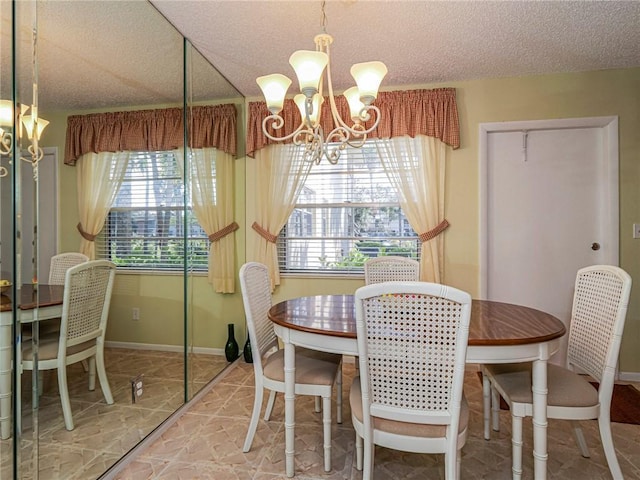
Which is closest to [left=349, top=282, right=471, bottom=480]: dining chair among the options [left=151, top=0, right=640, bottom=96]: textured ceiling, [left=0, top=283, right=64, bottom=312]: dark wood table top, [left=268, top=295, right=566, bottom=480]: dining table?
[left=268, top=295, right=566, bottom=480]: dining table

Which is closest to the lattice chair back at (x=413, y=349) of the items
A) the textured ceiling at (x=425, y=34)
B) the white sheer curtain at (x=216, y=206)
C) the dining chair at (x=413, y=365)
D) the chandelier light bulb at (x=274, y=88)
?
the dining chair at (x=413, y=365)

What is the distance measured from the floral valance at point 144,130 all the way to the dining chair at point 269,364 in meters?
0.90

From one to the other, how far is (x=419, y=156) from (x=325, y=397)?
84.6 inches

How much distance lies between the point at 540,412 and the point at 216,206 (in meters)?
2.56

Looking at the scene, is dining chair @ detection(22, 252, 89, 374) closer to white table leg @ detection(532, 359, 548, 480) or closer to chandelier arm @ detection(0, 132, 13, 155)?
chandelier arm @ detection(0, 132, 13, 155)

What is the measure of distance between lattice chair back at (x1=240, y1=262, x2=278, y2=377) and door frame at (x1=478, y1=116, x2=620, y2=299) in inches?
76.0

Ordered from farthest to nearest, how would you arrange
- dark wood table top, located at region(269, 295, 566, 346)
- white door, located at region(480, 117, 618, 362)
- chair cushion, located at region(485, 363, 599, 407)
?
white door, located at region(480, 117, 618, 362)
chair cushion, located at region(485, 363, 599, 407)
dark wood table top, located at region(269, 295, 566, 346)

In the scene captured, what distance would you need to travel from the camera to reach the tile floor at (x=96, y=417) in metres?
1.31

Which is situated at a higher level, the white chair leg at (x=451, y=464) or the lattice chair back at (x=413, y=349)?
the lattice chair back at (x=413, y=349)

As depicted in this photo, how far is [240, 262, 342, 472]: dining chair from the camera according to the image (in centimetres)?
169

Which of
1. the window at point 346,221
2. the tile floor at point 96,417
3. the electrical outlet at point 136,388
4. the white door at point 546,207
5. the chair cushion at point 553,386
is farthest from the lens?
the window at point 346,221

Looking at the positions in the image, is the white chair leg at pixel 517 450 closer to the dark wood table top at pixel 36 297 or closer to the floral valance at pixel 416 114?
the dark wood table top at pixel 36 297

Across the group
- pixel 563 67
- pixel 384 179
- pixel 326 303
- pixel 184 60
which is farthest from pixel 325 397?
pixel 563 67

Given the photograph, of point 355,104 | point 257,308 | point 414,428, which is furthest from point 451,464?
point 355,104
